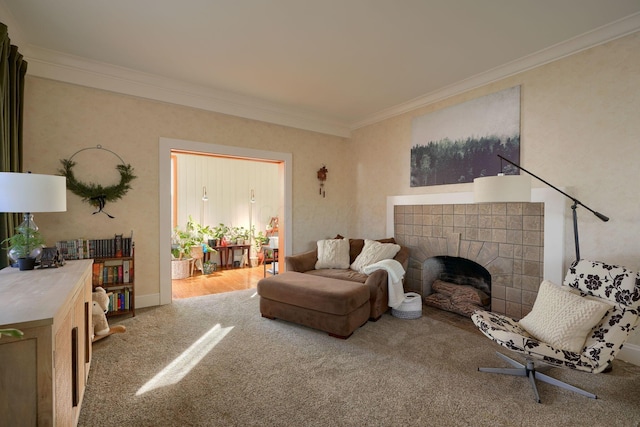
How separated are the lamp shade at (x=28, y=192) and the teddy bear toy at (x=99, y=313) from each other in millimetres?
1160

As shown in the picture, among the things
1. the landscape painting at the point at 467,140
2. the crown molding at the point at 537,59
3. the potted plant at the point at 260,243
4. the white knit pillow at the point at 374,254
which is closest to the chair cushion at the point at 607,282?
the landscape painting at the point at 467,140

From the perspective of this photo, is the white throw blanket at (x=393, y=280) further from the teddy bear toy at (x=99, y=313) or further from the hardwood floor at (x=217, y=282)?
the teddy bear toy at (x=99, y=313)

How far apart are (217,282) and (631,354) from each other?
5.19 metres

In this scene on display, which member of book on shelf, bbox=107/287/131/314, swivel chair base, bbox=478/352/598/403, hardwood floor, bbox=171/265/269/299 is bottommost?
hardwood floor, bbox=171/265/269/299

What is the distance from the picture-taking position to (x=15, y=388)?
3.59 feet

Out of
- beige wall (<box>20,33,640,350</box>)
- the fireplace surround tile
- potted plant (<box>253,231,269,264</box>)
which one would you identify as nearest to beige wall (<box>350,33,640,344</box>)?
beige wall (<box>20,33,640,350</box>)

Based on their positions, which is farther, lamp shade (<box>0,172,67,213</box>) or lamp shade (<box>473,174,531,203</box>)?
lamp shade (<box>473,174,531,203</box>)

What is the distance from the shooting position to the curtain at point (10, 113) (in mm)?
2350

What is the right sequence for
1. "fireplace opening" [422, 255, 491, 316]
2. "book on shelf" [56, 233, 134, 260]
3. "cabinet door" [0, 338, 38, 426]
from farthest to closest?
"fireplace opening" [422, 255, 491, 316] < "book on shelf" [56, 233, 134, 260] < "cabinet door" [0, 338, 38, 426]

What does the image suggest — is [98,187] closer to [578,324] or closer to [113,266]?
[113,266]

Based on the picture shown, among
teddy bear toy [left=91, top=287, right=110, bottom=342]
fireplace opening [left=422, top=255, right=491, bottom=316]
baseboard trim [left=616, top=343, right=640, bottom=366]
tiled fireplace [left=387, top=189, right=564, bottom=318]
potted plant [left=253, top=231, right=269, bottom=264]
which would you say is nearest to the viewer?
baseboard trim [left=616, top=343, right=640, bottom=366]

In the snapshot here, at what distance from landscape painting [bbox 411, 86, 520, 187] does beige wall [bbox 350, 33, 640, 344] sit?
124 mm

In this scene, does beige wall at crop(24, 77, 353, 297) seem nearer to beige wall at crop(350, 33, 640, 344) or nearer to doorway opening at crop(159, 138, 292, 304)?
doorway opening at crop(159, 138, 292, 304)

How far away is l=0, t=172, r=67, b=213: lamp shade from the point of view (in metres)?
1.90
